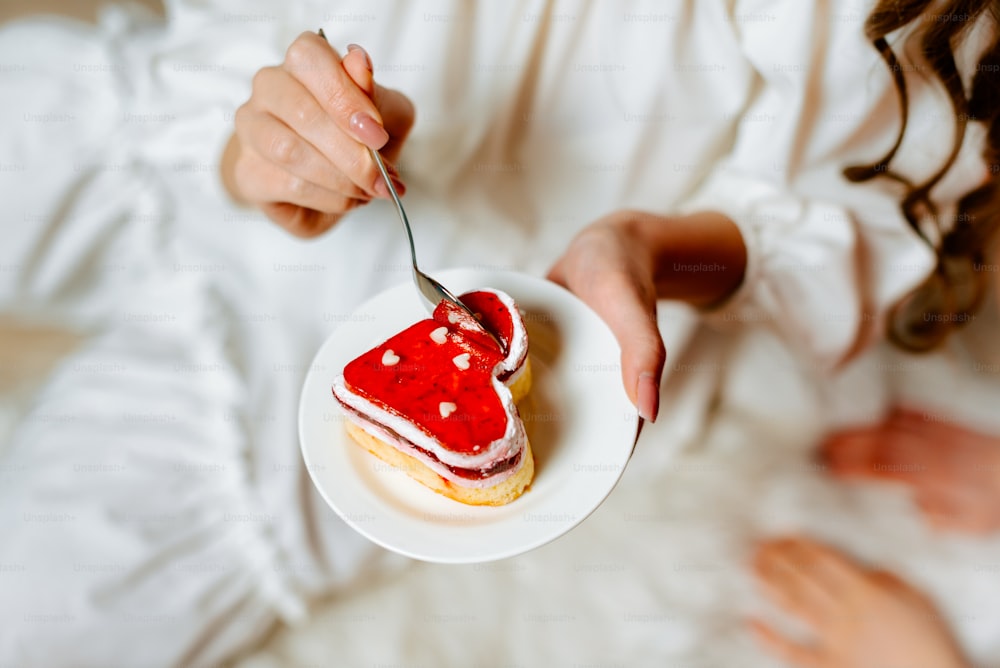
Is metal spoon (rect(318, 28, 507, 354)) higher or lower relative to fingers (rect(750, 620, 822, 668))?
higher

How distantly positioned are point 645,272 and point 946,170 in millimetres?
414

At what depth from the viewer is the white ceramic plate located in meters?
0.62

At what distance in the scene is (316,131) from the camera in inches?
28.3

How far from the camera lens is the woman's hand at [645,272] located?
648 millimetres

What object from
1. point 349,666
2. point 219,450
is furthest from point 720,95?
point 349,666

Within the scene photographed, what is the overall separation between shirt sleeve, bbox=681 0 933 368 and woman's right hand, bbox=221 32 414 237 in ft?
1.43

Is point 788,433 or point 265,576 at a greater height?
point 788,433

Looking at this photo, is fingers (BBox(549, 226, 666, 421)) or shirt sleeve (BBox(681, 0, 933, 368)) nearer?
fingers (BBox(549, 226, 666, 421))

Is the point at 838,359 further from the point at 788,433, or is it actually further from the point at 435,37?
the point at 435,37

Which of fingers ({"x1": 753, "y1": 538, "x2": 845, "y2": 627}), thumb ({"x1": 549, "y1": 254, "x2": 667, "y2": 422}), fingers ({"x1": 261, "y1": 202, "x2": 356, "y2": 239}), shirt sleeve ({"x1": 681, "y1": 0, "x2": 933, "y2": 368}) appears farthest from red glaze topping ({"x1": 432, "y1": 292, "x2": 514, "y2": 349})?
fingers ({"x1": 753, "y1": 538, "x2": 845, "y2": 627})

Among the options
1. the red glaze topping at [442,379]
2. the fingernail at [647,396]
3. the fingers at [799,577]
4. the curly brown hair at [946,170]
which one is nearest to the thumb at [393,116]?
the red glaze topping at [442,379]

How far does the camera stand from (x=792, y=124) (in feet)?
2.89

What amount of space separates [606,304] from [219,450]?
48 centimetres

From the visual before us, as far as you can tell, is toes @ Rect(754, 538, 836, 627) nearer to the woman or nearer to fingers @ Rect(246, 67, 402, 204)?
the woman
